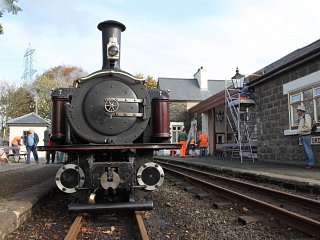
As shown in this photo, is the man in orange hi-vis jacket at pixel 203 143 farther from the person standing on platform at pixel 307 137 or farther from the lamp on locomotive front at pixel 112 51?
the lamp on locomotive front at pixel 112 51

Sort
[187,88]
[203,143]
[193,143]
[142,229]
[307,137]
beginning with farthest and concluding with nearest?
[187,88] < [193,143] < [203,143] < [307,137] < [142,229]

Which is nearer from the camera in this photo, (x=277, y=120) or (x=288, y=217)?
(x=288, y=217)

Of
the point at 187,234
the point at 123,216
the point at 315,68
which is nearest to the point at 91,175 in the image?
the point at 123,216

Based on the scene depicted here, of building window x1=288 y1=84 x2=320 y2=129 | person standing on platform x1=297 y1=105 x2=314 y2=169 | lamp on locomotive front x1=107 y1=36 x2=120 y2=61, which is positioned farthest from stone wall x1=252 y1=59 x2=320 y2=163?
lamp on locomotive front x1=107 y1=36 x2=120 y2=61

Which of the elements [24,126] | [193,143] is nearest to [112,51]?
[193,143]

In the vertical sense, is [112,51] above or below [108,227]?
above

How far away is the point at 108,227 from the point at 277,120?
949cm

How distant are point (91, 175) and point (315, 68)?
8.17 meters

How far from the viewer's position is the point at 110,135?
5094 mm

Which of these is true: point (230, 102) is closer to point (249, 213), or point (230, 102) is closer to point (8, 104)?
point (249, 213)

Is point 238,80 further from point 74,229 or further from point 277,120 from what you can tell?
point 74,229

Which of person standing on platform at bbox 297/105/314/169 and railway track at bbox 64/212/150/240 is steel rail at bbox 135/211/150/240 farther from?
person standing on platform at bbox 297/105/314/169

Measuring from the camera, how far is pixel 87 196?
481 centimetres

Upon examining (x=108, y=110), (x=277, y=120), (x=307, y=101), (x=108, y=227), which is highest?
(x=307, y=101)
